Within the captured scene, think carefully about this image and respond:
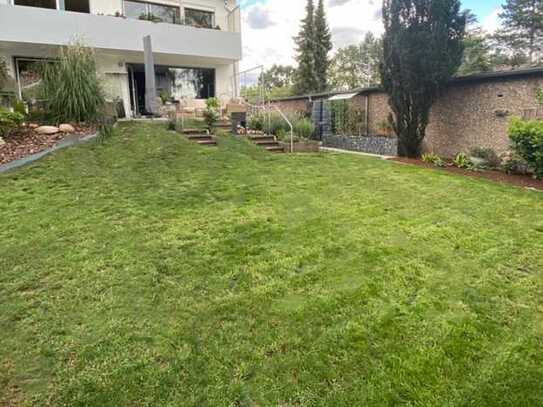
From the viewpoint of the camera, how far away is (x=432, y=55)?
10.1m

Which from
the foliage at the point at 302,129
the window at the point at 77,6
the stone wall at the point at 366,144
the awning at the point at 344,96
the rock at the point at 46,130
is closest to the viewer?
the rock at the point at 46,130

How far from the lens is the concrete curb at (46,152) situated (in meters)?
6.58

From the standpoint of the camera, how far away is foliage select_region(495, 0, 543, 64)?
1128 inches

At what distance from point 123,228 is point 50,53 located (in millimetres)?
13802

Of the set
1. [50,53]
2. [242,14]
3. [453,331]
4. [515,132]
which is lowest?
[453,331]

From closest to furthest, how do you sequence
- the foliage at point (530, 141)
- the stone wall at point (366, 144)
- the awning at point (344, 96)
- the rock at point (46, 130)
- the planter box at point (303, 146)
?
the foliage at point (530, 141)
the rock at point (46, 130)
the planter box at point (303, 146)
the stone wall at point (366, 144)
the awning at point (344, 96)

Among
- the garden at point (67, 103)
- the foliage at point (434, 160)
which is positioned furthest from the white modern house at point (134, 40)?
the foliage at point (434, 160)

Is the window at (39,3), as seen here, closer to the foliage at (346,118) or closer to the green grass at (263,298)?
the green grass at (263,298)

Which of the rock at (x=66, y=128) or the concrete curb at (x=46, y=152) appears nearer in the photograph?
the concrete curb at (x=46, y=152)

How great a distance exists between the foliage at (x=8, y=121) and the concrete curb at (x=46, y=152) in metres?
1.08

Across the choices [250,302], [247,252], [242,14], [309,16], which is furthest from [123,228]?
[309,16]

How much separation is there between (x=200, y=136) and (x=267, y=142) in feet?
6.72

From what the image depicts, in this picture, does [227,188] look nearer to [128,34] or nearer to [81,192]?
[81,192]

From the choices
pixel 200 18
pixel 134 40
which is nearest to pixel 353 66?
pixel 200 18
